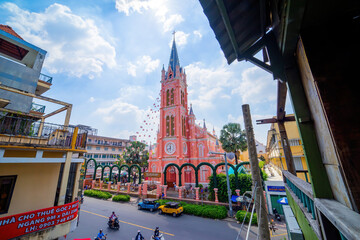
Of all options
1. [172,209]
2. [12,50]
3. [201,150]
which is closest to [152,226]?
[172,209]

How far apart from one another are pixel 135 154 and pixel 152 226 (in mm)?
18478

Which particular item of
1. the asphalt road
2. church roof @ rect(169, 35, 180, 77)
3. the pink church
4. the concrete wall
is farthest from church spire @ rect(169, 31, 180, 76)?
the concrete wall

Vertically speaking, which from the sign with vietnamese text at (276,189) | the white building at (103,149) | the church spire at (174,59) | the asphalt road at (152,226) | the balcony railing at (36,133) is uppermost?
the church spire at (174,59)

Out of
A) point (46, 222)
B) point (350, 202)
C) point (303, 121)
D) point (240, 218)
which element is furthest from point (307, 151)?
point (240, 218)

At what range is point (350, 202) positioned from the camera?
1.17 meters

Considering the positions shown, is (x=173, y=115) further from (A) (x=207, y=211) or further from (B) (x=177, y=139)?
(A) (x=207, y=211)

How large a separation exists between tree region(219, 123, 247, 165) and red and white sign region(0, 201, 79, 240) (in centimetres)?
2138

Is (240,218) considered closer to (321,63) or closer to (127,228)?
(127,228)

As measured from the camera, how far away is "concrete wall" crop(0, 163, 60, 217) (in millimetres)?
6434

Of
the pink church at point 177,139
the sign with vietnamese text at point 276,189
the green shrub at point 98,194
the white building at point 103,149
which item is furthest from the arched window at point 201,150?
the white building at point 103,149

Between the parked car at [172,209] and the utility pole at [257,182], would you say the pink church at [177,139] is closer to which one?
the parked car at [172,209]

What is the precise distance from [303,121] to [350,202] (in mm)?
890

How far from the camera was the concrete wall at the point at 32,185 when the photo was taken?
643cm

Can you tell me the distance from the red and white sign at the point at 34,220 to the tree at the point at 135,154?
2219cm
